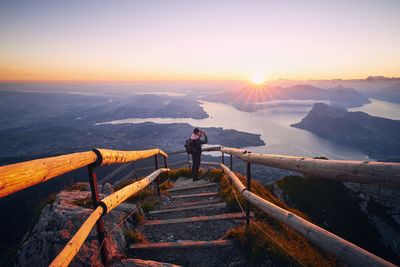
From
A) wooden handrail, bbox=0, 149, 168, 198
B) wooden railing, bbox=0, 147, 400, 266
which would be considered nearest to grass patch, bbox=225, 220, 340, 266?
wooden railing, bbox=0, 147, 400, 266

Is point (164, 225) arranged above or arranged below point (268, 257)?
below

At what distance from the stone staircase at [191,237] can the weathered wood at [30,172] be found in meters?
2.54

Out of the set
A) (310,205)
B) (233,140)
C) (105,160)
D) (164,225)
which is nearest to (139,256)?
(164,225)

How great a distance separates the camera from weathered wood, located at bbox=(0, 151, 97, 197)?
144 cm

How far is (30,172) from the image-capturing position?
166 centimetres

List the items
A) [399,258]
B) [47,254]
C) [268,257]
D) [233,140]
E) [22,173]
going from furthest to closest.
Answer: [233,140], [399,258], [268,257], [47,254], [22,173]

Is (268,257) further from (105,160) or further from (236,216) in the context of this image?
(105,160)

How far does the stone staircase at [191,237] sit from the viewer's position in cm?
390

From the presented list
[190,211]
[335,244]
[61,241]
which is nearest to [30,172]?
[61,241]

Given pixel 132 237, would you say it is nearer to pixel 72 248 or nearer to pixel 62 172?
pixel 72 248

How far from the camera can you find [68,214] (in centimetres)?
409

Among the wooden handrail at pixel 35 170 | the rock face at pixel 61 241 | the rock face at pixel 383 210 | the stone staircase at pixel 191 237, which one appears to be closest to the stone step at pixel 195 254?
the stone staircase at pixel 191 237

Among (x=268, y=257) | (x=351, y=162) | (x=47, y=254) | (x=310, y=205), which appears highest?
(x=351, y=162)

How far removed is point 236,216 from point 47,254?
3.58 meters
